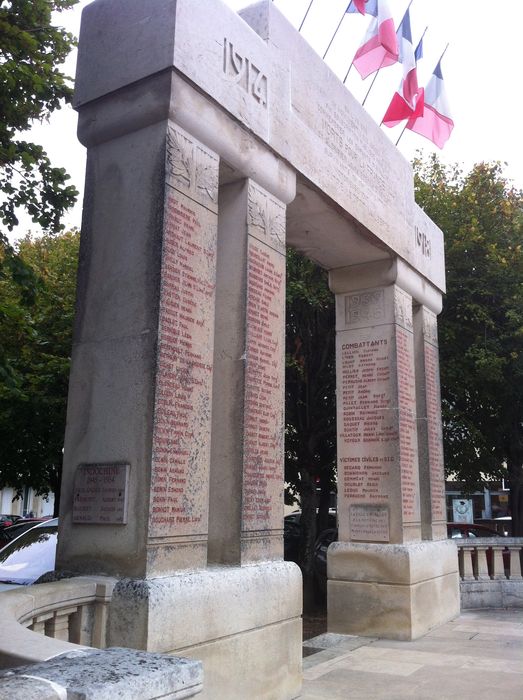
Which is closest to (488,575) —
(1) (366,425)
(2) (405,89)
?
(1) (366,425)

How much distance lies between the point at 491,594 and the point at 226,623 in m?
7.56

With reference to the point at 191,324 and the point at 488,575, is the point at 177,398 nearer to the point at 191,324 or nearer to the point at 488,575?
the point at 191,324

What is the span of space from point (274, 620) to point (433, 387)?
5.72 meters

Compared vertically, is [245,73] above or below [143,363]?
above

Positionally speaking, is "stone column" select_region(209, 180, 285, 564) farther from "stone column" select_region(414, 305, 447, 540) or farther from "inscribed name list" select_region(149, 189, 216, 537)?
"stone column" select_region(414, 305, 447, 540)

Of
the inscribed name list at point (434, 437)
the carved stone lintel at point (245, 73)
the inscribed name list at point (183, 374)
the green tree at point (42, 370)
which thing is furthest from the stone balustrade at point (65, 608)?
the green tree at point (42, 370)

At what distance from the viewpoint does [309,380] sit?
14.1m

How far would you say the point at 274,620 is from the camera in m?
5.46

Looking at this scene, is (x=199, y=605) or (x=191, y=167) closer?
(x=199, y=605)

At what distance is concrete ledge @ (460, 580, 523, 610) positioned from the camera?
10.8 meters

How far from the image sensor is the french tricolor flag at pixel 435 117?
10.2 meters

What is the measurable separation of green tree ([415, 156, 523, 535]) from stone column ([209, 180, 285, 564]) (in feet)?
30.0

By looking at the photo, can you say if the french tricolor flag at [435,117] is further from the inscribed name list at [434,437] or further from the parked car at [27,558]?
the parked car at [27,558]

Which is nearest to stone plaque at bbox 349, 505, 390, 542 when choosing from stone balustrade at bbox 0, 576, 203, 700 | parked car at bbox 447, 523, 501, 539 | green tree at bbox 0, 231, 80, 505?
stone balustrade at bbox 0, 576, 203, 700
